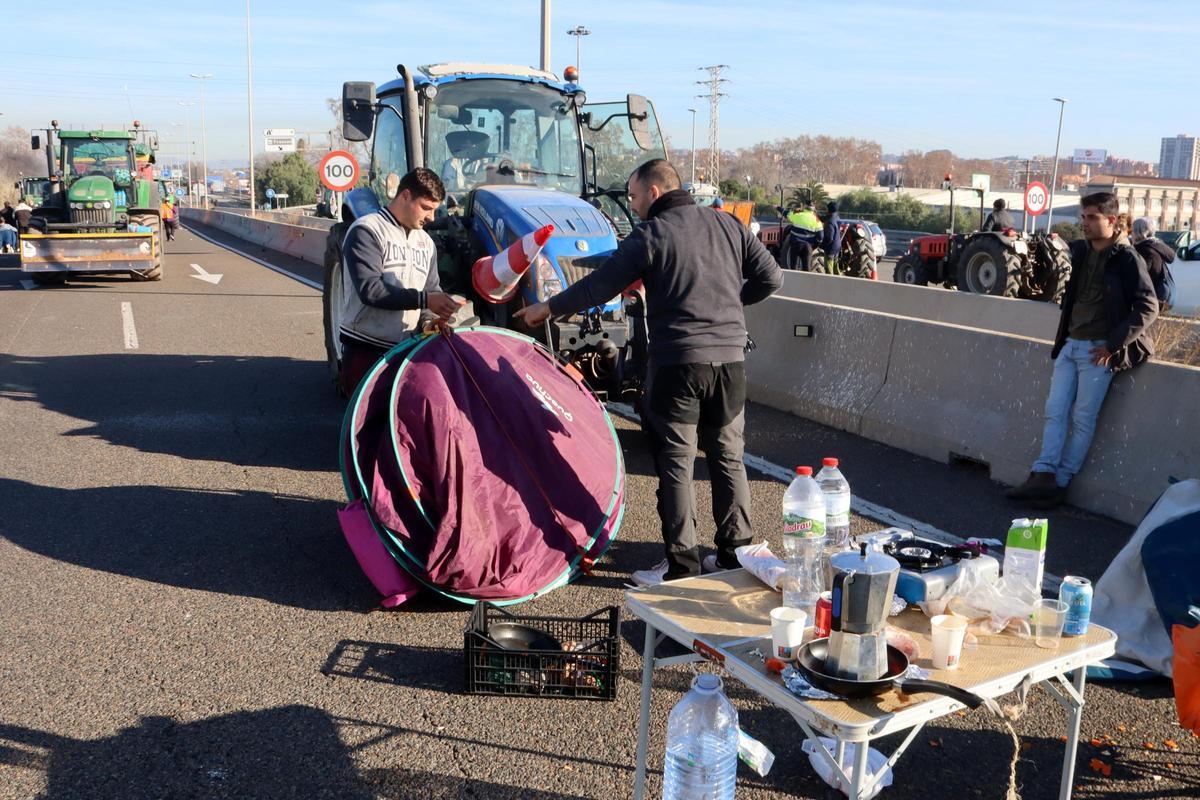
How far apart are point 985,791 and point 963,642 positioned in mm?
862

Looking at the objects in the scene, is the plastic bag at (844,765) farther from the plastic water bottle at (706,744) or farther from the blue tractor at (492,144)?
the blue tractor at (492,144)

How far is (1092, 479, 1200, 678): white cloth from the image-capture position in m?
4.44

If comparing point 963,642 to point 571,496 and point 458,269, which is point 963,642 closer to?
point 571,496

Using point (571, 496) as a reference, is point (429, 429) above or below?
above

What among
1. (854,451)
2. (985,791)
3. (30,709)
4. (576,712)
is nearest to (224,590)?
(30,709)

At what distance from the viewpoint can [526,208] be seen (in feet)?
25.3

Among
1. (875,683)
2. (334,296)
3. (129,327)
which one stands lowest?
(129,327)

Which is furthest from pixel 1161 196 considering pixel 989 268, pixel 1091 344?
pixel 1091 344

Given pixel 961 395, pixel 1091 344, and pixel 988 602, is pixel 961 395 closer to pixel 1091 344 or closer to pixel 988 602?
pixel 1091 344

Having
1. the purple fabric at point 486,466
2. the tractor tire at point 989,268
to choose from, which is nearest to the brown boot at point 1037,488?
the purple fabric at point 486,466

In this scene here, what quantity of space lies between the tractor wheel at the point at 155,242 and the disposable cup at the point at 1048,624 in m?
21.0

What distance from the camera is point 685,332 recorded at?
502cm

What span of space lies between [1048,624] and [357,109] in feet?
23.6

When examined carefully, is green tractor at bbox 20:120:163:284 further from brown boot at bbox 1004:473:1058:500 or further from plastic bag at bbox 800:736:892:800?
plastic bag at bbox 800:736:892:800
